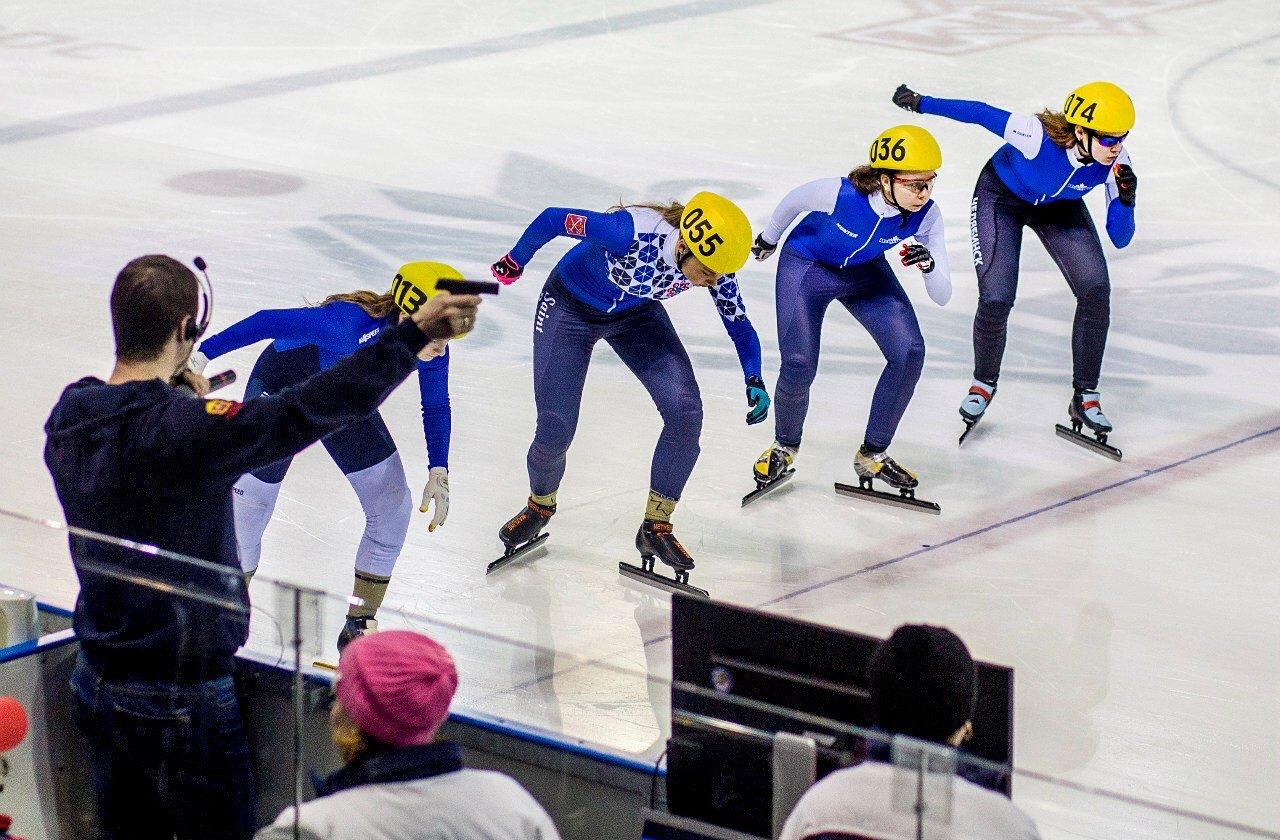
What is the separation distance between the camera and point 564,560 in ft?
18.9

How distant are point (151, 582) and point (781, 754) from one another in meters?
1.09

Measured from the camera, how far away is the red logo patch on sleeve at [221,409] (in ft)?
8.96

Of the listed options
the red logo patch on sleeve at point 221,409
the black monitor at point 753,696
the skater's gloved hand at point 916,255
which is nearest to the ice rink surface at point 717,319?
the black monitor at point 753,696

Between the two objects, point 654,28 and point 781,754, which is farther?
point 654,28

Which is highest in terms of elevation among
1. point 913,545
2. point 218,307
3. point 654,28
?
point 654,28

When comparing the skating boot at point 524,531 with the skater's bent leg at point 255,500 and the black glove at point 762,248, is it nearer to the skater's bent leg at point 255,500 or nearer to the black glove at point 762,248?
the skater's bent leg at point 255,500

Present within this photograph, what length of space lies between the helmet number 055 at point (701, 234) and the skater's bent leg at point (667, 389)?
523 mm

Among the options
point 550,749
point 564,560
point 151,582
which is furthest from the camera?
point 564,560

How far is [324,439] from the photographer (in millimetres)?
4832

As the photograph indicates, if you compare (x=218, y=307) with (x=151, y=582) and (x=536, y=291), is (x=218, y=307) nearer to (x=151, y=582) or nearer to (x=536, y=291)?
(x=536, y=291)

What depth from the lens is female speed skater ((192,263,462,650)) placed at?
4.68 meters

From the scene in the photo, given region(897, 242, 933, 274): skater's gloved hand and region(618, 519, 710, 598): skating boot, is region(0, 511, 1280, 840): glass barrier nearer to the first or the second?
region(618, 519, 710, 598): skating boot

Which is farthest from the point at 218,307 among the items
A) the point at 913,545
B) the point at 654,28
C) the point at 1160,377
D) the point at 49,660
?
Result: the point at 654,28

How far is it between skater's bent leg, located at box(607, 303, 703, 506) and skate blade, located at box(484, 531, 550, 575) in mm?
444
